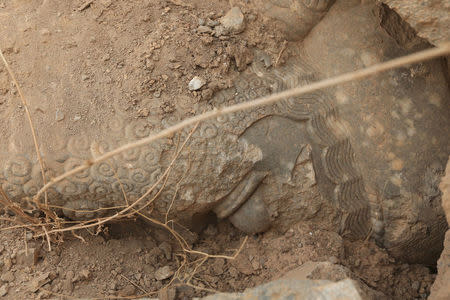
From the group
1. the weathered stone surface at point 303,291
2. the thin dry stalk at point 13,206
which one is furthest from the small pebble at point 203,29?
the weathered stone surface at point 303,291

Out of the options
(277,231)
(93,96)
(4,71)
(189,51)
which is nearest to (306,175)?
(277,231)

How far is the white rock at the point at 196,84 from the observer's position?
2.03 m

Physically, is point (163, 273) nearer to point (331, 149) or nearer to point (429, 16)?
point (331, 149)

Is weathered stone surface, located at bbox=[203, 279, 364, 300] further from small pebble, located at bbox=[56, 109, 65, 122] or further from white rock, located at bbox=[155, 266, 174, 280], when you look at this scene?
small pebble, located at bbox=[56, 109, 65, 122]

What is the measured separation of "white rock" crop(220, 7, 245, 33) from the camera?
7.27ft

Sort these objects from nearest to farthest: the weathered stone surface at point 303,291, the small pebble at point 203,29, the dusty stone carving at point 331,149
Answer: the weathered stone surface at point 303,291 → the dusty stone carving at point 331,149 → the small pebble at point 203,29

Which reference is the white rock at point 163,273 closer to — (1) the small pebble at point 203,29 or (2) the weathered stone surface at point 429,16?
(1) the small pebble at point 203,29

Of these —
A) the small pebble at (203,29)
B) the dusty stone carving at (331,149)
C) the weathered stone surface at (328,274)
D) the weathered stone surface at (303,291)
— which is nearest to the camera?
the weathered stone surface at (303,291)

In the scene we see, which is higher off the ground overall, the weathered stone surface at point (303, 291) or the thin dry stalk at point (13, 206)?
the weathered stone surface at point (303, 291)

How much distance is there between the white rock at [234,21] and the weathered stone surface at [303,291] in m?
1.23

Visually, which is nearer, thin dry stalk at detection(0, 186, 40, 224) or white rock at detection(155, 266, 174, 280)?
thin dry stalk at detection(0, 186, 40, 224)

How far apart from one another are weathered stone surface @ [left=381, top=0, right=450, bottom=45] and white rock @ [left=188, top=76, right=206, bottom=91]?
0.81 m

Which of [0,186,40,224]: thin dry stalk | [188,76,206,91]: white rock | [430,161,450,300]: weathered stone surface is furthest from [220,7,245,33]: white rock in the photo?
[0,186,40,224]: thin dry stalk

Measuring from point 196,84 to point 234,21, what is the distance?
413 millimetres
